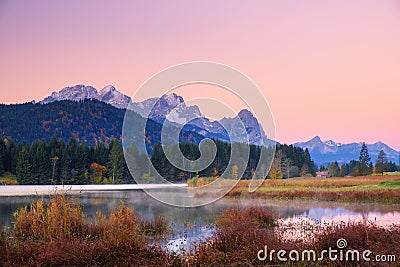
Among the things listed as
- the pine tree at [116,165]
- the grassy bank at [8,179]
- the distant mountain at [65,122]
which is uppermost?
the distant mountain at [65,122]

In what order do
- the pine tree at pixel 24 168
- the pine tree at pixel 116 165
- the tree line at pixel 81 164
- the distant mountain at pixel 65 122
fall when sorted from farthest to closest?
the distant mountain at pixel 65 122 → the pine tree at pixel 116 165 → the tree line at pixel 81 164 → the pine tree at pixel 24 168

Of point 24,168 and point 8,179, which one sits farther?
point 8,179

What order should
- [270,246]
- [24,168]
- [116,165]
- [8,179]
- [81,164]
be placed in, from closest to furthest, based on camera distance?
[270,246], [24,168], [8,179], [81,164], [116,165]

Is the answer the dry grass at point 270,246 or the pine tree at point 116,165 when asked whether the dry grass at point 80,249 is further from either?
the pine tree at point 116,165

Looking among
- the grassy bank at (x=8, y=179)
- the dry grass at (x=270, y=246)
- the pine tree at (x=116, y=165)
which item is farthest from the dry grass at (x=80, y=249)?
the pine tree at (x=116, y=165)

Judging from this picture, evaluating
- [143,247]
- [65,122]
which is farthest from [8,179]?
[65,122]

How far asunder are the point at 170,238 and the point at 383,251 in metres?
6.17

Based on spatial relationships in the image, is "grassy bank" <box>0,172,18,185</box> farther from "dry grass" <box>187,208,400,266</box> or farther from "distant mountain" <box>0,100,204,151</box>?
"distant mountain" <box>0,100,204,151</box>

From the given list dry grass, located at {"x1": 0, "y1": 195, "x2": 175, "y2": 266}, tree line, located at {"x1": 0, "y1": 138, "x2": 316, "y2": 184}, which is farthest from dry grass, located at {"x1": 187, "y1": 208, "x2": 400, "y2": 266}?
tree line, located at {"x1": 0, "y1": 138, "x2": 316, "y2": 184}

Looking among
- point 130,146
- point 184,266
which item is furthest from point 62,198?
point 130,146

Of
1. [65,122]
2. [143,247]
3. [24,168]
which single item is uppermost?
[65,122]

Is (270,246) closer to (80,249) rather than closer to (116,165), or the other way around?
(80,249)

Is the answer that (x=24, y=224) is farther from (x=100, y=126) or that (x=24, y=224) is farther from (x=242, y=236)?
(x=100, y=126)

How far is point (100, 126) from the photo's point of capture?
177500 mm
